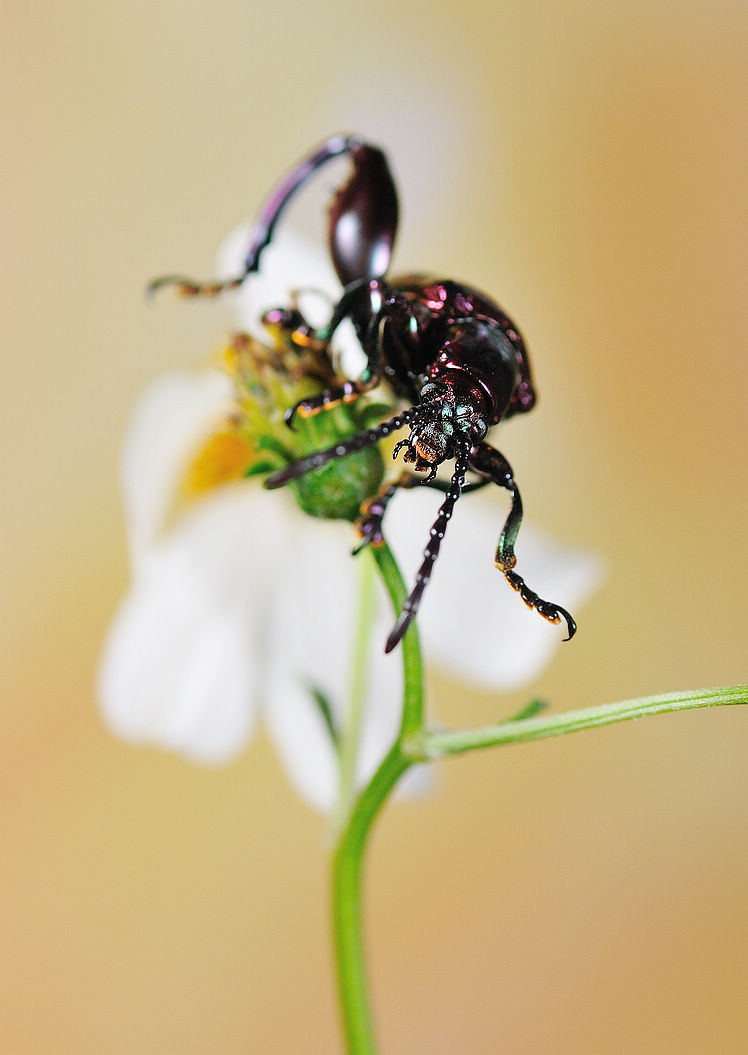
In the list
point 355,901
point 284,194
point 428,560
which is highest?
point 284,194

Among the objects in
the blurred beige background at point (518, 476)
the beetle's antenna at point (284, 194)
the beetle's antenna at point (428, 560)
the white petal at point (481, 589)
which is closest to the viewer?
the beetle's antenna at point (428, 560)

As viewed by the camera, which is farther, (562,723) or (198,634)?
(198,634)

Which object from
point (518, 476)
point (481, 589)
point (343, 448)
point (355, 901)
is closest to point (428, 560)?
point (343, 448)

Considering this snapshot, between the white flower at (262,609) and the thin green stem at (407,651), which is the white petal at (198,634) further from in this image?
the thin green stem at (407,651)

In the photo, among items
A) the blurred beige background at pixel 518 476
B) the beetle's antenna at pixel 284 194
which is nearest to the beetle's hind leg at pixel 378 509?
the beetle's antenna at pixel 284 194

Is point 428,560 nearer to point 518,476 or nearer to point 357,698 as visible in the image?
point 357,698

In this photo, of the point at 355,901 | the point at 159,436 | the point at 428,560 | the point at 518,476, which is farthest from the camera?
the point at 518,476

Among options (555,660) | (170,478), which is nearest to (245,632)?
(170,478)

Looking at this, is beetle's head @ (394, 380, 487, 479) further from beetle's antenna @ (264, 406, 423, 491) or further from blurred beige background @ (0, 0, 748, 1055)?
blurred beige background @ (0, 0, 748, 1055)
